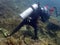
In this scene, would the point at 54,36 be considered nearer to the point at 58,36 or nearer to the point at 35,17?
the point at 58,36

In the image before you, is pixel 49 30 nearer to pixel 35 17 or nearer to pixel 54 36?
pixel 54 36

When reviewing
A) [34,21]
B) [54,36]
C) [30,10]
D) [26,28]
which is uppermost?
[30,10]

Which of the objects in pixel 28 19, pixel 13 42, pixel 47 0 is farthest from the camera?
pixel 47 0

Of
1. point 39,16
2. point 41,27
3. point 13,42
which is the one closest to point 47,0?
point 41,27

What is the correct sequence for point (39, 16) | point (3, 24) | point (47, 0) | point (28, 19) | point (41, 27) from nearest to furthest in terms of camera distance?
1. point (28, 19)
2. point (39, 16)
3. point (3, 24)
4. point (41, 27)
5. point (47, 0)

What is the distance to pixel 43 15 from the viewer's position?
29.9 feet

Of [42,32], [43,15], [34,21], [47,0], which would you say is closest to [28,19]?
[34,21]

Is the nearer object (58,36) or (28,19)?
(28,19)

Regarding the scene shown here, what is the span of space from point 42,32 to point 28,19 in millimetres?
2686

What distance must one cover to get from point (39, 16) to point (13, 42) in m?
2.99

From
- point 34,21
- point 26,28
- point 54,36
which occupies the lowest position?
point 54,36

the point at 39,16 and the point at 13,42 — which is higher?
the point at 39,16

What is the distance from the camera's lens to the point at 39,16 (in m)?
8.77

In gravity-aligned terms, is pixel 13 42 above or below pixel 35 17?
below
